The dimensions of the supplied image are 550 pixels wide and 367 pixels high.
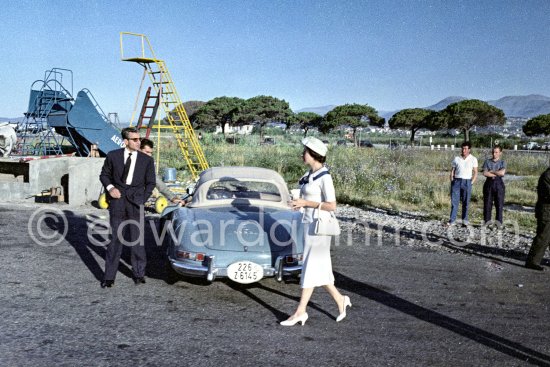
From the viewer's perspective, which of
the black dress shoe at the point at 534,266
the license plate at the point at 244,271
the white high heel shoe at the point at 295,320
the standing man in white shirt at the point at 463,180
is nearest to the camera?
the white high heel shoe at the point at 295,320

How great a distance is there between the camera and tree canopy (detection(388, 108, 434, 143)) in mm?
73000

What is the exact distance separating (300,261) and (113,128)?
1181 cm

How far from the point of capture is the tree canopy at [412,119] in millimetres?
73000

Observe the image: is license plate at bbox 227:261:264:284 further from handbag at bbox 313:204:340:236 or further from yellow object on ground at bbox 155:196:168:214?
yellow object on ground at bbox 155:196:168:214

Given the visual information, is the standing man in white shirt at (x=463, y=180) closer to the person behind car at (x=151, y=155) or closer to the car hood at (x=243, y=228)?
the car hood at (x=243, y=228)

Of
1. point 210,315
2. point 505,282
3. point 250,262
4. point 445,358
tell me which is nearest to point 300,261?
point 250,262

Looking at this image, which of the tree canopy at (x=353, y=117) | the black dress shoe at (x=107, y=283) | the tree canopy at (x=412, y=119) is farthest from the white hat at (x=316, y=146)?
the tree canopy at (x=412, y=119)

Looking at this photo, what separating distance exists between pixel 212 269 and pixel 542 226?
192 inches

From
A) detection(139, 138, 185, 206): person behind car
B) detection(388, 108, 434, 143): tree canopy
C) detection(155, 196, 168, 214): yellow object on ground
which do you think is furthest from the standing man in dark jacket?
detection(388, 108, 434, 143): tree canopy

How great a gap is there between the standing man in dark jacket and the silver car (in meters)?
3.58

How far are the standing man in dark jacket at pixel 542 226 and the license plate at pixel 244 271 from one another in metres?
4.35

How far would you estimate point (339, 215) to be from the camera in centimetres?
1243

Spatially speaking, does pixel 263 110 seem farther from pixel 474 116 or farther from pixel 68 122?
pixel 68 122

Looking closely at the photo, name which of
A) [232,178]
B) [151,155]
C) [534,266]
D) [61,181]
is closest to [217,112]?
[61,181]
